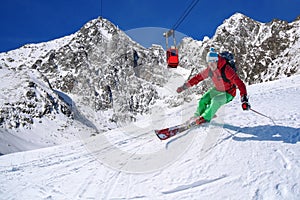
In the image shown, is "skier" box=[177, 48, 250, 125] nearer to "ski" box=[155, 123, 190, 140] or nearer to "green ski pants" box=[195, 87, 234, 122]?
"green ski pants" box=[195, 87, 234, 122]

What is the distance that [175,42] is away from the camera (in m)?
11.9

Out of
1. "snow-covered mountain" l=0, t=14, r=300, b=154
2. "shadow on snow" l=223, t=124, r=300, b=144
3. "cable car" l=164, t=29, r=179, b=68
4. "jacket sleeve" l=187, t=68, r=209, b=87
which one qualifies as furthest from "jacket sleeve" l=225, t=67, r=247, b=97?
"snow-covered mountain" l=0, t=14, r=300, b=154

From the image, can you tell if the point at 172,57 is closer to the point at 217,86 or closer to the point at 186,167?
the point at 217,86

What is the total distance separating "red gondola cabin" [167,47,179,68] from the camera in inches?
408

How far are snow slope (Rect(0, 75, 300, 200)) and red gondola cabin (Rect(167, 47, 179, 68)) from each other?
3.13 meters

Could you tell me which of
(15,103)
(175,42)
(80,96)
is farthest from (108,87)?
(175,42)

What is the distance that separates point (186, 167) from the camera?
510cm

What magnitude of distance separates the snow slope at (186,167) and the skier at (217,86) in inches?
19.0

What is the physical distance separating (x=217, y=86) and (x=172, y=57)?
4.02 metres

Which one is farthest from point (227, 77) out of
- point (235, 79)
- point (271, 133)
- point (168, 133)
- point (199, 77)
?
point (168, 133)

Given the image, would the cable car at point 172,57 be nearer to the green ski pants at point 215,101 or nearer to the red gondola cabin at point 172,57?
the red gondola cabin at point 172,57

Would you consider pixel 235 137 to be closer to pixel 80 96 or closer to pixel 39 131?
pixel 39 131

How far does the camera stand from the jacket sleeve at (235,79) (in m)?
6.28

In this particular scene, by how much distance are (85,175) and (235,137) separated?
10.8ft
